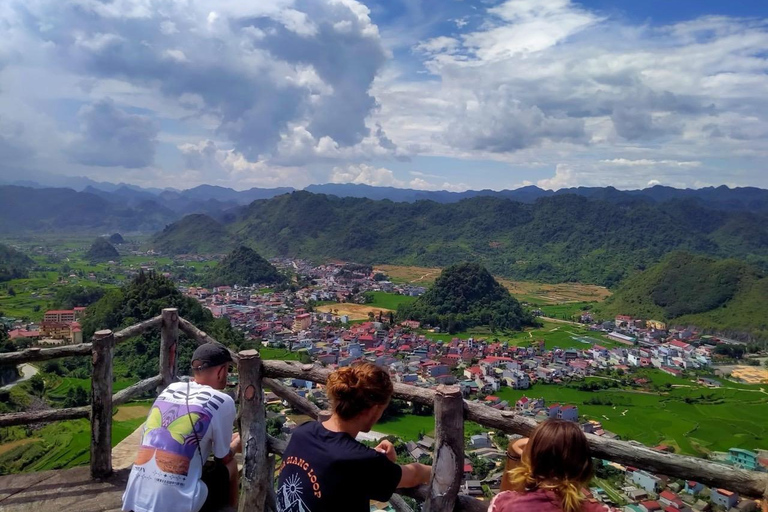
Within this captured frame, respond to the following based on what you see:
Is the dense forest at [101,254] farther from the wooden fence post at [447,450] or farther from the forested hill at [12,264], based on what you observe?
the wooden fence post at [447,450]

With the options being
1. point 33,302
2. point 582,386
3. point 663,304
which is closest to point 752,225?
point 663,304

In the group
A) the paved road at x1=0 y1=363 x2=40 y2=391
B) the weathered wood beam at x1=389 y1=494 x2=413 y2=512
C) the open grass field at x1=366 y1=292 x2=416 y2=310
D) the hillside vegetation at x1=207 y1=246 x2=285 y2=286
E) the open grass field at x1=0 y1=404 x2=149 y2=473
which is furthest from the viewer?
the hillside vegetation at x1=207 y1=246 x2=285 y2=286

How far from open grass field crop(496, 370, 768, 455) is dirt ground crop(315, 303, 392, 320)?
1875cm

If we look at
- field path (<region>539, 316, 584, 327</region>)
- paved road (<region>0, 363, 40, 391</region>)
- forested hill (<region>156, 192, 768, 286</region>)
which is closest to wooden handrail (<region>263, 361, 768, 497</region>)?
paved road (<region>0, 363, 40, 391</region>)

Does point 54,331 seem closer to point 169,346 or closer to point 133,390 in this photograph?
point 169,346

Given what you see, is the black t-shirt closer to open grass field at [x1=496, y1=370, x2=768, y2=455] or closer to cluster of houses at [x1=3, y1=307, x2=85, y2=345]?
open grass field at [x1=496, y1=370, x2=768, y2=455]

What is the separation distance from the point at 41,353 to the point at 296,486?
236cm

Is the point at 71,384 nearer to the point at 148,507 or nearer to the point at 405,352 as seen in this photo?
the point at 148,507

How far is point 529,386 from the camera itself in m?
24.2

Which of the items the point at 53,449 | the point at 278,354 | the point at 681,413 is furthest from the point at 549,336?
the point at 53,449

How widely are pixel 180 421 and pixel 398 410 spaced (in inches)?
A: 606

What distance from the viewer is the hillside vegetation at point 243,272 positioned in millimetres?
53312

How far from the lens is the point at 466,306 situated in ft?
141

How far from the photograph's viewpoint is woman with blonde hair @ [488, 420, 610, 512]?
1513 millimetres
